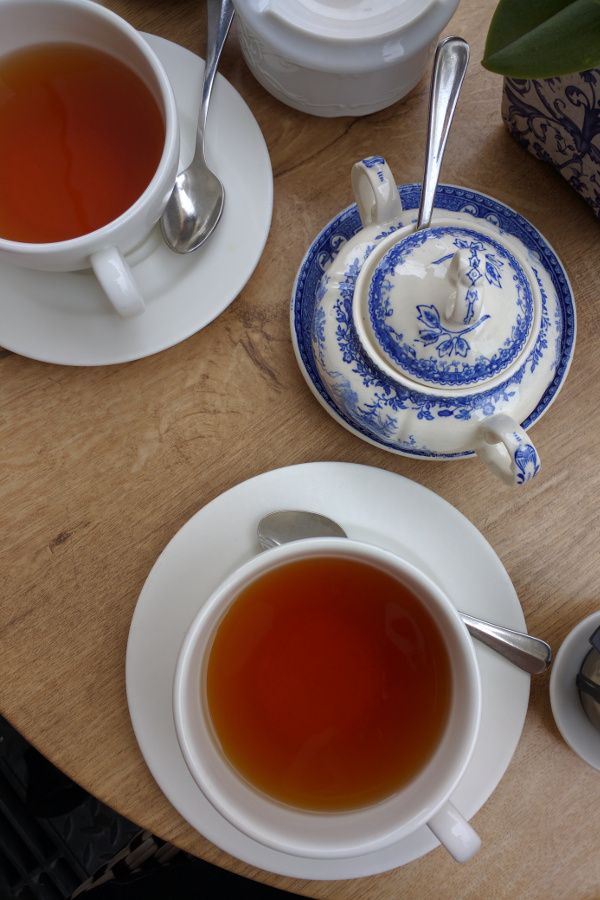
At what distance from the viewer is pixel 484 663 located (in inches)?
31.7

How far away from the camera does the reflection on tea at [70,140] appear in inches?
32.3

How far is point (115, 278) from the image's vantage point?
0.75 m

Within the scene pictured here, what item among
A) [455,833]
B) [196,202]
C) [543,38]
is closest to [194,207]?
[196,202]

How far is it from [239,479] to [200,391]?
0.35ft

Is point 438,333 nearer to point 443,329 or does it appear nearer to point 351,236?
point 443,329

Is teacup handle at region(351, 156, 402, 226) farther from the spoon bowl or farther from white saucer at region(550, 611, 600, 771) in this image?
white saucer at region(550, 611, 600, 771)

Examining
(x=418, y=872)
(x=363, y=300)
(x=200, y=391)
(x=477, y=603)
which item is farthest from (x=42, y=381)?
(x=418, y=872)

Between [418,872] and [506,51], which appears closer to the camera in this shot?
[506,51]

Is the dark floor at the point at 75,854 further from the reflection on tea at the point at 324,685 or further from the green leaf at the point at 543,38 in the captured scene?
the green leaf at the point at 543,38

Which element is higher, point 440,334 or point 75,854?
point 440,334

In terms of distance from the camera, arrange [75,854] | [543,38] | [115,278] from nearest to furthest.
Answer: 1. [543,38]
2. [115,278]
3. [75,854]

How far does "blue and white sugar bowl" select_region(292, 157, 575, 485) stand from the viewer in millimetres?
690

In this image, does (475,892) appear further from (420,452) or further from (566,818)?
(420,452)

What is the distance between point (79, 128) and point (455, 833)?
77 centimetres
